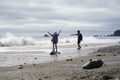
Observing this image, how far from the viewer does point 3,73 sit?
592 inches

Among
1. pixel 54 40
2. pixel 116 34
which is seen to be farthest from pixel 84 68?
pixel 116 34

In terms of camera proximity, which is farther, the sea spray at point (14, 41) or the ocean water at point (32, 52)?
the sea spray at point (14, 41)

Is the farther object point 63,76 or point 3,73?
point 3,73

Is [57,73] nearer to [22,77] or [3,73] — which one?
[22,77]

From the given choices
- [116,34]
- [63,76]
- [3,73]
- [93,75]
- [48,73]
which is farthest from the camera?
[116,34]

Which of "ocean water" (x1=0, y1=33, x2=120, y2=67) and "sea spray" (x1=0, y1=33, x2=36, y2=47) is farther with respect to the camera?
"sea spray" (x1=0, y1=33, x2=36, y2=47)

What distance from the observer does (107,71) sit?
1221 centimetres

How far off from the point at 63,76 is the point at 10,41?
4333 cm

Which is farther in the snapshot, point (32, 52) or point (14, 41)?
point (14, 41)

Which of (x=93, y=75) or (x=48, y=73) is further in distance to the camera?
(x=48, y=73)

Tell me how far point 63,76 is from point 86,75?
100cm

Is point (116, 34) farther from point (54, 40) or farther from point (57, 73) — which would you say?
point (57, 73)

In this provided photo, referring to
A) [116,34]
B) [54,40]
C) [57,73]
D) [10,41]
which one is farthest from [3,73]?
[116,34]

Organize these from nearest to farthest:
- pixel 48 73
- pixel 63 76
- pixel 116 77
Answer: pixel 116 77, pixel 63 76, pixel 48 73
